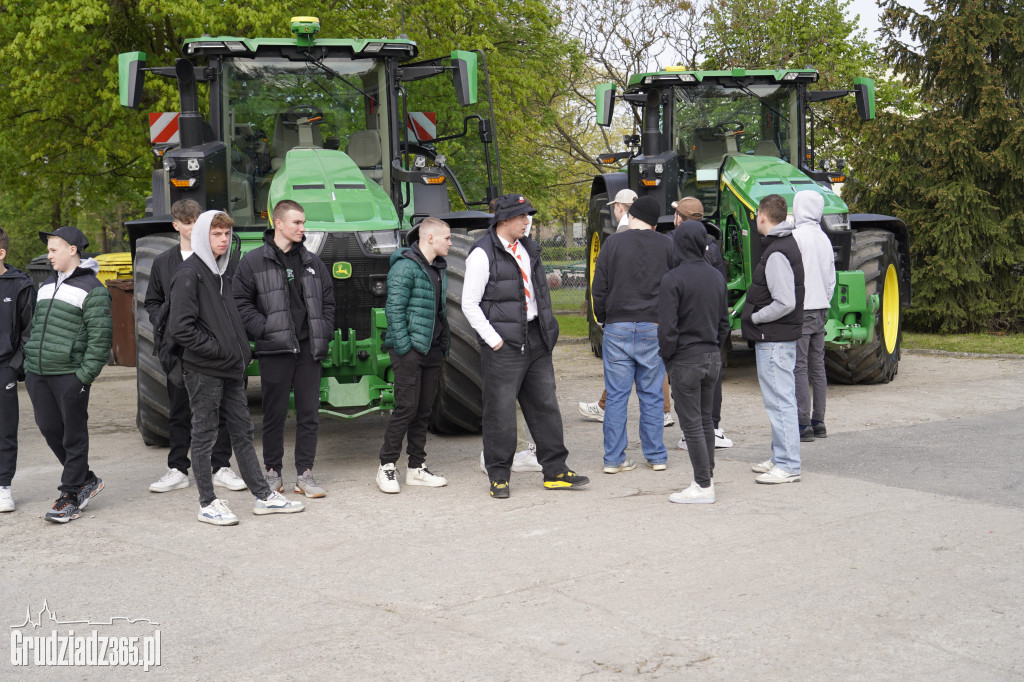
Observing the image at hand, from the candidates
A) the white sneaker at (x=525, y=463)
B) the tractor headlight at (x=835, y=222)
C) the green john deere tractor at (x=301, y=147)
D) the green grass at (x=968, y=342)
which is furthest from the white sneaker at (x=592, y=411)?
the green grass at (x=968, y=342)

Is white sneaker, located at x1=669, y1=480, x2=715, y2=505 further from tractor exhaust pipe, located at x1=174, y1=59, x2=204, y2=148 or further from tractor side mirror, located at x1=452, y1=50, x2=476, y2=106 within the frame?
tractor exhaust pipe, located at x1=174, y1=59, x2=204, y2=148

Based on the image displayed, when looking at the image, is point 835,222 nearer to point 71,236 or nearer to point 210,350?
point 210,350

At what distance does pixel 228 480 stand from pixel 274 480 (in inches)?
17.5

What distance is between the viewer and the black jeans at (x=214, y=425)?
6484mm

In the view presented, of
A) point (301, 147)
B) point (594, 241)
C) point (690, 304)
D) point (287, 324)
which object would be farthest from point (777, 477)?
point (594, 241)

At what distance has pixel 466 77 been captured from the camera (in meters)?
8.92

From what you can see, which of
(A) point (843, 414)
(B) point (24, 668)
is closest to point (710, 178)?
(A) point (843, 414)

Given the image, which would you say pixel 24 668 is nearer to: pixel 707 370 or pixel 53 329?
pixel 53 329

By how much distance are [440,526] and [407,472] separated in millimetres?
1229

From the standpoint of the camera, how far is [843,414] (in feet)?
32.2

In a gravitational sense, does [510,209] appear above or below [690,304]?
above

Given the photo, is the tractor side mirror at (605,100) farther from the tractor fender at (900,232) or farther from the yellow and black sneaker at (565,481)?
the yellow and black sneaker at (565,481)

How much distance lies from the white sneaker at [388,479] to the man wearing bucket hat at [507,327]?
0.61 meters

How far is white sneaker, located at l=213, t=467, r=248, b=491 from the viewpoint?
24.2ft
